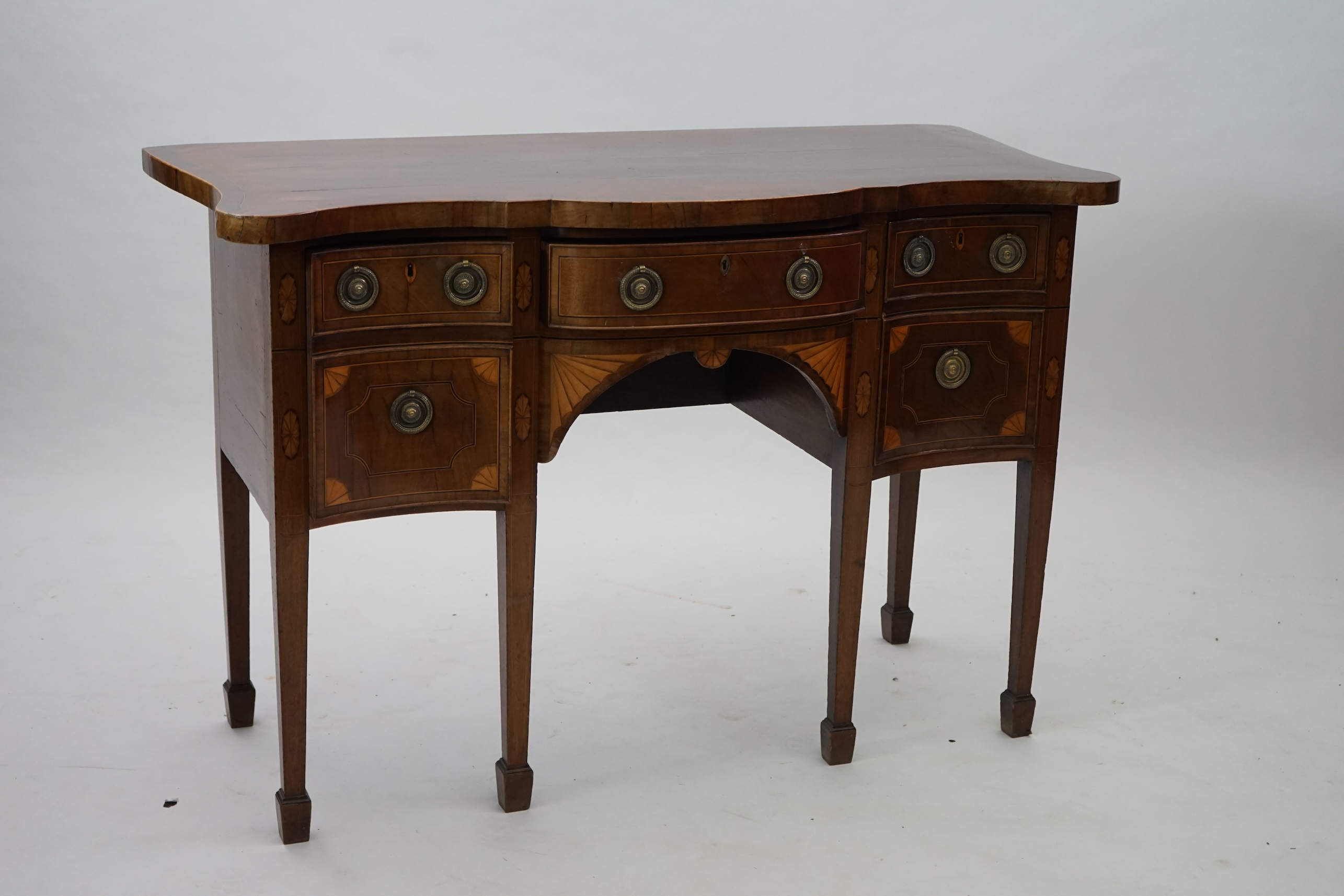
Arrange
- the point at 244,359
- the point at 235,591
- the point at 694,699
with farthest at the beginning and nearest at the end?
1. the point at 694,699
2. the point at 235,591
3. the point at 244,359

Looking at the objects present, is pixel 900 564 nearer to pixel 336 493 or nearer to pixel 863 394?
pixel 863 394

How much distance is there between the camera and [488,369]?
8.33 ft

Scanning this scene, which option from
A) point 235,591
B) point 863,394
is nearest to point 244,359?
point 235,591

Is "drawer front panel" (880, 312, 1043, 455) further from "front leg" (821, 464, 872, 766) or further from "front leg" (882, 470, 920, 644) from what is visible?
"front leg" (882, 470, 920, 644)

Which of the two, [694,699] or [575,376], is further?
[694,699]

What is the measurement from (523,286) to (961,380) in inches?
31.6

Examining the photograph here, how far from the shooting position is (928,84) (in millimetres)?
4660

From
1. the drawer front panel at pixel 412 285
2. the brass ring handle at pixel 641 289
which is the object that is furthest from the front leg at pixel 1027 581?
the drawer front panel at pixel 412 285

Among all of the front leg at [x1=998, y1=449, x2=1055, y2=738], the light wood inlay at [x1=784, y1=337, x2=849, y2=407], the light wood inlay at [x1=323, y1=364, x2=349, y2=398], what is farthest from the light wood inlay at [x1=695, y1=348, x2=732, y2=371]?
the front leg at [x1=998, y1=449, x2=1055, y2=738]

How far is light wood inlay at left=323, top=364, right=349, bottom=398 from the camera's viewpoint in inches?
96.3

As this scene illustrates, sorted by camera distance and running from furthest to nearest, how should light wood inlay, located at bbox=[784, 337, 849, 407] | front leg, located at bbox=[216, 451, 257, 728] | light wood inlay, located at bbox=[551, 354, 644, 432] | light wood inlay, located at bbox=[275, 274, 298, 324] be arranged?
front leg, located at bbox=[216, 451, 257, 728] < light wood inlay, located at bbox=[784, 337, 849, 407] < light wood inlay, located at bbox=[551, 354, 644, 432] < light wood inlay, located at bbox=[275, 274, 298, 324]

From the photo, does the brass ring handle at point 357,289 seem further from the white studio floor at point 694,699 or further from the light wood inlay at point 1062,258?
the light wood inlay at point 1062,258

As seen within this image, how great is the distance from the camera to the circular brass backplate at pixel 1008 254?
2.80 metres

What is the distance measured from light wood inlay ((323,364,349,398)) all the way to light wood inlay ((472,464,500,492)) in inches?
10.2
